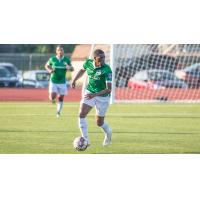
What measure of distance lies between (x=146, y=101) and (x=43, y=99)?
231cm

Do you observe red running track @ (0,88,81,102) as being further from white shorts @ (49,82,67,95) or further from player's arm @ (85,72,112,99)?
player's arm @ (85,72,112,99)

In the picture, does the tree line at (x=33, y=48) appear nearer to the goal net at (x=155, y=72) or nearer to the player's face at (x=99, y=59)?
the goal net at (x=155, y=72)

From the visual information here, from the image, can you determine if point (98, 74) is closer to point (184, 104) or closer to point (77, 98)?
point (184, 104)

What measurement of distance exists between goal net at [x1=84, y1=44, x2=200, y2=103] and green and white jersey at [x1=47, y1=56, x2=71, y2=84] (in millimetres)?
2664

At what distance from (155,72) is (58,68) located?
141 inches

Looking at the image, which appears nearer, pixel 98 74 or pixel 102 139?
pixel 98 74

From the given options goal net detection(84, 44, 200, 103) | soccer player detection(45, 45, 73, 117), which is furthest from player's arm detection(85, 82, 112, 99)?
goal net detection(84, 44, 200, 103)

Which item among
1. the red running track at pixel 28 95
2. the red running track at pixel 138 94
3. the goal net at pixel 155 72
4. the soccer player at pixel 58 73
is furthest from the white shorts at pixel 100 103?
the red running track at pixel 138 94

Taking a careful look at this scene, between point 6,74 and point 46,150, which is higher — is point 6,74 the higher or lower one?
the lower one

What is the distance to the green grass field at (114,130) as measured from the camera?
9.57 m

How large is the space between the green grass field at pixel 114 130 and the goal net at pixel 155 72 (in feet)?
4.90

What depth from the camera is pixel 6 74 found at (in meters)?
16.8
